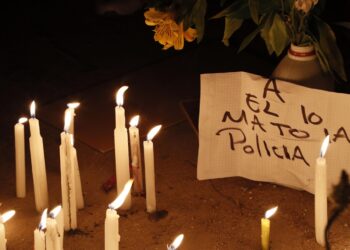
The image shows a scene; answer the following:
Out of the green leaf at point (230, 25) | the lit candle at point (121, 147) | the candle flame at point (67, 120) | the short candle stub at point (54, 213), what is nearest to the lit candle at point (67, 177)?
the candle flame at point (67, 120)

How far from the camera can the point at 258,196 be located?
6.25 feet

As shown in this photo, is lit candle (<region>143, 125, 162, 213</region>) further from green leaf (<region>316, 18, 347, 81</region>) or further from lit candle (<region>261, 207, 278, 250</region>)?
green leaf (<region>316, 18, 347, 81</region>)

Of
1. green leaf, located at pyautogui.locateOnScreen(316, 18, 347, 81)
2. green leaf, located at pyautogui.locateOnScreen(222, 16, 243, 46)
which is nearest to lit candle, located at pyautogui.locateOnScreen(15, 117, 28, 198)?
green leaf, located at pyautogui.locateOnScreen(222, 16, 243, 46)

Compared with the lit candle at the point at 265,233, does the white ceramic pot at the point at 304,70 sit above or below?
above

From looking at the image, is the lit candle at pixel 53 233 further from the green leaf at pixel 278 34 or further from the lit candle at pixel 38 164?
the green leaf at pixel 278 34

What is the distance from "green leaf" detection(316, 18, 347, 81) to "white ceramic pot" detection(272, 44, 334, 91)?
1.4 inches

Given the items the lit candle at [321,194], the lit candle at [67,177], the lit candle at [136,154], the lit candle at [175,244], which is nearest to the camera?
the lit candle at [175,244]

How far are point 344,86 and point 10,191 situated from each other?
3.52 ft

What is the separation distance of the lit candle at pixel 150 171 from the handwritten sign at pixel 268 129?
0.16m

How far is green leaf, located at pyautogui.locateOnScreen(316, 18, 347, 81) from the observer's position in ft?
5.98

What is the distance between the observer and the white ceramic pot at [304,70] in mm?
1849

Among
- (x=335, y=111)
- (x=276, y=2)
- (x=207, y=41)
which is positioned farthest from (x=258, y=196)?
→ (x=207, y=41)

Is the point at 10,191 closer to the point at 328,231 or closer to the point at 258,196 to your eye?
the point at 258,196

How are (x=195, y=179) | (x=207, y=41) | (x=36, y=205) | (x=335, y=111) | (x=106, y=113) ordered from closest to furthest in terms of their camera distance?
(x=335, y=111)
(x=36, y=205)
(x=195, y=179)
(x=106, y=113)
(x=207, y=41)
